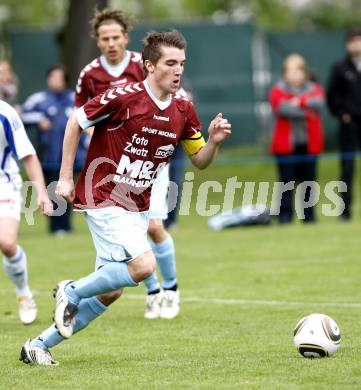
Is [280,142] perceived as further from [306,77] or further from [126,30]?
[126,30]

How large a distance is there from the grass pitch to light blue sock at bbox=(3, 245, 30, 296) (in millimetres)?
276

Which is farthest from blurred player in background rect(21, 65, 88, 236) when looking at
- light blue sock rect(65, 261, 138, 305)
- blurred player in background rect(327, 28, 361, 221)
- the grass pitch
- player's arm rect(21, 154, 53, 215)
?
light blue sock rect(65, 261, 138, 305)

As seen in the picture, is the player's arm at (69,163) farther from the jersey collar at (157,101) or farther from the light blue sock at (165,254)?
the light blue sock at (165,254)

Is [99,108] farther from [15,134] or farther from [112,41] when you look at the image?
[112,41]

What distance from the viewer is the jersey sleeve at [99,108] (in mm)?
6750

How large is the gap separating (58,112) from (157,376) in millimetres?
9670

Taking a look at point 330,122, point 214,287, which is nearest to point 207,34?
point 330,122

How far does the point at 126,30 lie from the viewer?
920 cm

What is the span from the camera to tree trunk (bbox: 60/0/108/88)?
2122cm

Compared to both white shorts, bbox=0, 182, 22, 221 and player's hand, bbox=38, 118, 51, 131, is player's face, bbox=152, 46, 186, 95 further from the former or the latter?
player's hand, bbox=38, 118, 51, 131

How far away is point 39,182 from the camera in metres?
7.47

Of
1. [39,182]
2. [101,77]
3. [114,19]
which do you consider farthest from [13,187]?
[114,19]

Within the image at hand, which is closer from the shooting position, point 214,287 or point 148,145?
Answer: point 148,145

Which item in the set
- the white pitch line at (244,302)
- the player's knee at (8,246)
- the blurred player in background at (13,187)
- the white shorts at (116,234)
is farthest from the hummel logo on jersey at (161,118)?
the white pitch line at (244,302)
